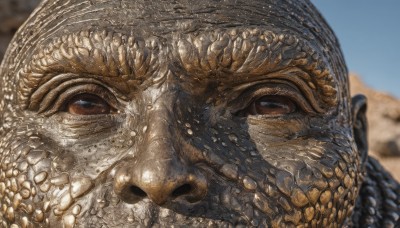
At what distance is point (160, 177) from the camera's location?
291 cm

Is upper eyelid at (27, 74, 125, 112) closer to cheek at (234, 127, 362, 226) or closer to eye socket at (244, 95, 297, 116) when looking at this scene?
eye socket at (244, 95, 297, 116)

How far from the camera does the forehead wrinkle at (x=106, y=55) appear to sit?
326 centimetres

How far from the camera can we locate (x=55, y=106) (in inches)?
139

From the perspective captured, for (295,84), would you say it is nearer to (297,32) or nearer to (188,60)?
(297,32)

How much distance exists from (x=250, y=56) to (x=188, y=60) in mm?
283

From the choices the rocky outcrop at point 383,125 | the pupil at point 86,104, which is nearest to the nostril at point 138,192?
the pupil at point 86,104

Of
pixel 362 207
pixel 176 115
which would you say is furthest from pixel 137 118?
pixel 362 207

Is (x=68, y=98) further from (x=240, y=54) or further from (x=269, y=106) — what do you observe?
(x=269, y=106)

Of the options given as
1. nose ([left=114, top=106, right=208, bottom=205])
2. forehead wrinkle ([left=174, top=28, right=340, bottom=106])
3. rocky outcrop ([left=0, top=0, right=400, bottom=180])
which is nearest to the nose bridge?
nose ([left=114, top=106, right=208, bottom=205])

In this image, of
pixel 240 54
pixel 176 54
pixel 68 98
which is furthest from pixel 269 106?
pixel 68 98

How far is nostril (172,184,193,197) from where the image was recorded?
2994 millimetres

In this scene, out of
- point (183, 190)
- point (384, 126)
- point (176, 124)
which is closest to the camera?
point (183, 190)

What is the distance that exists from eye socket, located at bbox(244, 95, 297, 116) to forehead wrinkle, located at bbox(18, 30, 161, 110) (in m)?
0.51

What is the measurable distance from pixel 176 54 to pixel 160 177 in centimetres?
65
